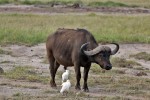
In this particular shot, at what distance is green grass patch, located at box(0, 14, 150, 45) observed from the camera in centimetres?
2364

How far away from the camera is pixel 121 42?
23.4 metres

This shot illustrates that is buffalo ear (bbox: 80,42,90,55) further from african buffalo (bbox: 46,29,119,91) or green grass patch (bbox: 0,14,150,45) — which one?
green grass patch (bbox: 0,14,150,45)

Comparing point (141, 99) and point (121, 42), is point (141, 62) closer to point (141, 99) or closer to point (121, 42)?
point (121, 42)

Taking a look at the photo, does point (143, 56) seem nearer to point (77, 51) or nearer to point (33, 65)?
point (33, 65)

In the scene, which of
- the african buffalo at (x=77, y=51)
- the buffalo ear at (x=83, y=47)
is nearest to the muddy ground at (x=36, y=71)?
the african buffalo at (x=77, y=51)

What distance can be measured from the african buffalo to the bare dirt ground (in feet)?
1.95

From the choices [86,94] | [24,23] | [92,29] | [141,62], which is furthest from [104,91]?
[24,23]

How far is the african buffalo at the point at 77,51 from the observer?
12539 millimetres

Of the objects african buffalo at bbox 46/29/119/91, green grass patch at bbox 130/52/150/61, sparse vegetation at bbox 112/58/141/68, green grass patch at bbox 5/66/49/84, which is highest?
african buffalo at bbox 46/29/119/91

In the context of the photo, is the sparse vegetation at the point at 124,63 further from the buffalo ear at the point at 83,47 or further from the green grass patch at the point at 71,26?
the buffalo ear at the point at 83,47

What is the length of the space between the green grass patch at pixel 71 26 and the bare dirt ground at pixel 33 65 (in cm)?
100

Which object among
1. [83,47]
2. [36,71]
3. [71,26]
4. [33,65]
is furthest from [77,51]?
[71,26]

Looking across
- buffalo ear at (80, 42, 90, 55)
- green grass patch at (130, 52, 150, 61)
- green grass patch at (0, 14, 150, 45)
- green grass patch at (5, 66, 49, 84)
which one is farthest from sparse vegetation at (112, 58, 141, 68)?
buffalo ear at (80, 42, 90, 55)

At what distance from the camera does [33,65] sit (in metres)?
17.6
